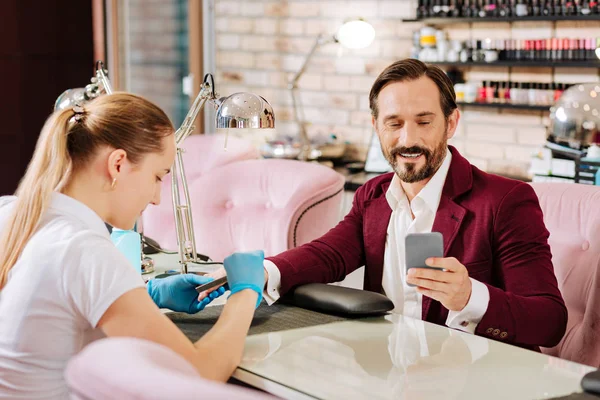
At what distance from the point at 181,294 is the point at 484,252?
696 mm

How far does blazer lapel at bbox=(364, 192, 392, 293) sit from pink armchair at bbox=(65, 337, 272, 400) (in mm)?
1232

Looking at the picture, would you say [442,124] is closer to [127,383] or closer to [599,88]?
[599,88]

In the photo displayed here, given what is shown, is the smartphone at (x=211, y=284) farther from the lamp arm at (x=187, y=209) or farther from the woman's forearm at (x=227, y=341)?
the lamp arm at (x=187, y=209)

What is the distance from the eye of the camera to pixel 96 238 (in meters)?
1.38

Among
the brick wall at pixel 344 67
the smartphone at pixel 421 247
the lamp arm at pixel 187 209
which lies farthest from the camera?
the brick wall at pixel 344 67

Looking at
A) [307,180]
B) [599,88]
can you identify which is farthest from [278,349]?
[307,180]

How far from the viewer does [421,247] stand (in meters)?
1.62

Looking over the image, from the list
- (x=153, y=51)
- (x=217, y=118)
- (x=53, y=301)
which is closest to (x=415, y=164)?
(x=217, y=118)

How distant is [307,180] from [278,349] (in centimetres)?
137

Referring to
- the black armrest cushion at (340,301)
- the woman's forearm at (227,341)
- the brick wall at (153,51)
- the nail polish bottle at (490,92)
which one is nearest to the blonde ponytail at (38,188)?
the woman's forearm at (227,341)

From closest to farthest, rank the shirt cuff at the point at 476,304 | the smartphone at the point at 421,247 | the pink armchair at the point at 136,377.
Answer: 1. the pink armchair at the point at 136,377
2. the smartphone at the point at 421,247
3. the shirt cuff at the point at 476,304

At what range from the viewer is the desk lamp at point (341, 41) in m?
4.03

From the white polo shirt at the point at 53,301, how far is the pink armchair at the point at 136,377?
42 cm

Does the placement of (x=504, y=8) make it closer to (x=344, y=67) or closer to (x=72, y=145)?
(x=344, y=67)
